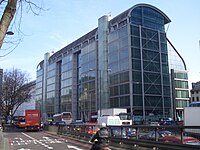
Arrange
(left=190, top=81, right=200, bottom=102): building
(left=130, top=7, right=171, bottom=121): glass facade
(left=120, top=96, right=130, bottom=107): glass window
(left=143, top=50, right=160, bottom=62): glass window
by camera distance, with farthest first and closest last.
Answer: (left=190, top=81, right=200, bottom=102): building → (left=143, top=50, right=160, bottom=62): glass window → (left=130, top=7, right=171, bottom=121): glass facade → (left=120, top=96, right=130, bottom=107): glass window

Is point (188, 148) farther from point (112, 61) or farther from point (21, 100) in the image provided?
point (112, 61)

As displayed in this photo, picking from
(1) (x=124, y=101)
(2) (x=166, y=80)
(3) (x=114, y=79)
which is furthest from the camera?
(2) (x=166, y=80)

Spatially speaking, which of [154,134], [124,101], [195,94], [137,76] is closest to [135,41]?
[137,76]

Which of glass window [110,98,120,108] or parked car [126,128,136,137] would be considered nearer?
parked car [126,128,136,137]

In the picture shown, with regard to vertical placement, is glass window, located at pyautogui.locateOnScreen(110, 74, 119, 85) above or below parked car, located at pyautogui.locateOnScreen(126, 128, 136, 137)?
above

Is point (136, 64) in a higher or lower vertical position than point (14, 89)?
higher

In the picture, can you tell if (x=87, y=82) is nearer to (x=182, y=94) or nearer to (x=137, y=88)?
(x=137, y=88)

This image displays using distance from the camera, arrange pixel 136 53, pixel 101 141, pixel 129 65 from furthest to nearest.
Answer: pixel 136 53
pixel 129 65
pixel 101 141

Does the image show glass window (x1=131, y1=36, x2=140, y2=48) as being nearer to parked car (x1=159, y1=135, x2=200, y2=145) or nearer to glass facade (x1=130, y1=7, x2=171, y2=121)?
glass facade (x1=130, y1=7, x2=171, y2=121)

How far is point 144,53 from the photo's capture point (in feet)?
229

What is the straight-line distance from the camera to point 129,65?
66312 millimetres

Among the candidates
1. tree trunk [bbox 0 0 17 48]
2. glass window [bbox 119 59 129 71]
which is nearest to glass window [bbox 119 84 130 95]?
glass window [bbox 119 59 129 71]

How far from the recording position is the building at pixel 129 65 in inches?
2633

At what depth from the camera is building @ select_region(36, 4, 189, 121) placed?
6688 cm
